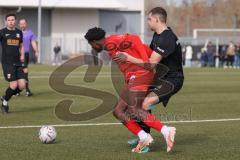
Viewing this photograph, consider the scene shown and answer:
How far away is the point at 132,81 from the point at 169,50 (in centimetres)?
76

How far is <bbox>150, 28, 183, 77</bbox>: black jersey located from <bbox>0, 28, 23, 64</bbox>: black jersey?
228 inches

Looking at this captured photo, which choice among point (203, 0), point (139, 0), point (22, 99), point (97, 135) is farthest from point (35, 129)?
point (203, 0)

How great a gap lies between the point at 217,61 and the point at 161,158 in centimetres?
4026

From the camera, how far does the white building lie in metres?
57.3

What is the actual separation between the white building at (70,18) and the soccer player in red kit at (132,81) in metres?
47.0

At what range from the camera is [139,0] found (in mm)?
64062

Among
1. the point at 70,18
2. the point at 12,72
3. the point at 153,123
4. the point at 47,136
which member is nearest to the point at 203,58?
the point at 70,18

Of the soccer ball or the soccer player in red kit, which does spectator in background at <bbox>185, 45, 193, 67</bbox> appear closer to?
the soccer ball

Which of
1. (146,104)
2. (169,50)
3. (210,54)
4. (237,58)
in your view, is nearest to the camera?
(169,50)

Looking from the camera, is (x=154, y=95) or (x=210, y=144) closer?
(x=154, y=95)

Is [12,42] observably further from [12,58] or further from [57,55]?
[57,55]

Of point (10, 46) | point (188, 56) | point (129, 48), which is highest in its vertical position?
point (129, 48)

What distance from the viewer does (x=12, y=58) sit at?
1446 centimetres

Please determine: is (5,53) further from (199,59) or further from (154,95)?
(199,59)
